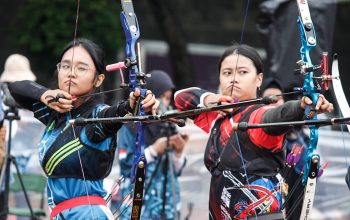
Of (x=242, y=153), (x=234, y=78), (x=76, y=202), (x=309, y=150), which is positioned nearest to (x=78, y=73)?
(x=76, y=202)

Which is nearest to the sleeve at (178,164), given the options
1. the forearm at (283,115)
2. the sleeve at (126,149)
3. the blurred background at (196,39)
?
the sleeve at (126,149)

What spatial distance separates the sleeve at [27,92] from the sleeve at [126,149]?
1969mm

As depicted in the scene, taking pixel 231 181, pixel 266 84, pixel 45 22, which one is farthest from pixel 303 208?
pixel 45 22

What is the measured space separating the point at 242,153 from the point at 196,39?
11023mm

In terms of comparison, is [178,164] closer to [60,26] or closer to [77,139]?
[77,139]

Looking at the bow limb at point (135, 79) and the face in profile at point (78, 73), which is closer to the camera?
the bow limb at point (135, 79)

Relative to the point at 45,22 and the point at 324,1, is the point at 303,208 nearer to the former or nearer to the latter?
the point at 324,1

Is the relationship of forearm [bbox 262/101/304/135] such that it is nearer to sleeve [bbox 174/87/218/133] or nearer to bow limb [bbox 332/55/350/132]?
bow limb [bbox 332/55/350/132]

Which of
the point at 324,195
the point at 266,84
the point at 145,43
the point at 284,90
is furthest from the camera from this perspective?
the point at 145,43

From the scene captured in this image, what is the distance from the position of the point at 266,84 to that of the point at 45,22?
6.20 m

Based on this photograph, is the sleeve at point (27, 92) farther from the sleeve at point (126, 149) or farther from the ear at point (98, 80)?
the sleeve at point (126, 149)

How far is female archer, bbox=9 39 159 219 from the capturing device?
14.6ft

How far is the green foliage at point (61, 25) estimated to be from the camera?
1195 centimetres

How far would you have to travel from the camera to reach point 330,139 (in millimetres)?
7207
